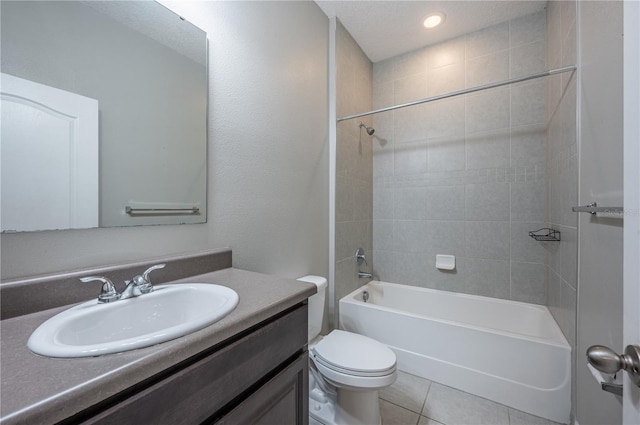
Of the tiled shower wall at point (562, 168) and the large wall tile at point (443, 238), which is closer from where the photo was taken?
the tiled shower wall at point (562, 168)

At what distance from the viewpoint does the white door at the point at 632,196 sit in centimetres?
43

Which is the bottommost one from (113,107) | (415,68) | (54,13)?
(113,107)

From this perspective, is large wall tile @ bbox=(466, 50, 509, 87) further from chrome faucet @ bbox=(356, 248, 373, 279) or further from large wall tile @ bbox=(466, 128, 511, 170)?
chrome faucet @ bbox=(356, 248, 373, 279)

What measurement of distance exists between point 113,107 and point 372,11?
1934 mm

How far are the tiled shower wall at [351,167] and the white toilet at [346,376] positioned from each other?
1.96 ft

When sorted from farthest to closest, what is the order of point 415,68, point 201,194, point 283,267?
1. point 415,68
2. point 283,267
3. point 201,194

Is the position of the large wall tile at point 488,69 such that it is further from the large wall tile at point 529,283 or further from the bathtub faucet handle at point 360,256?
the bathtub faucet handle at point 360,256

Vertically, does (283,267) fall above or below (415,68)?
below

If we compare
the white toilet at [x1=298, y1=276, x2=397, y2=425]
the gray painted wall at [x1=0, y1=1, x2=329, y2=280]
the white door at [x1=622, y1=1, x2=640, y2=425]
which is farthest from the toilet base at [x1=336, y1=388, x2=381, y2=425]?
the white door at [x1=622, y1=1, x2=640, y2=425]

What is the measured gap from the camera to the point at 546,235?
1.69m

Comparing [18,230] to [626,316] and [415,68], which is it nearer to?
[626,316]

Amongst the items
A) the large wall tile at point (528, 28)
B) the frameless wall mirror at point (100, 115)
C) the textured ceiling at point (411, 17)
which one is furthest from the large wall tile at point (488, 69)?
the frameless wall mirror at point (100, 115)

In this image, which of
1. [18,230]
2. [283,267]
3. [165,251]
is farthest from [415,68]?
[18,230]

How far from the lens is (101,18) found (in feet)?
2.73
